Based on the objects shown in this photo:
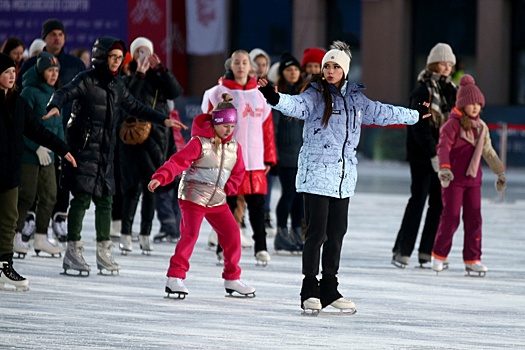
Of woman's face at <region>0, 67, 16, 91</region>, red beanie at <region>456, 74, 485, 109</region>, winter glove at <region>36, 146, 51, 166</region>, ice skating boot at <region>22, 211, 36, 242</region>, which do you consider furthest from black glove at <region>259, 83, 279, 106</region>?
ice skating boot at <region>22, 211, 36, 242</region>

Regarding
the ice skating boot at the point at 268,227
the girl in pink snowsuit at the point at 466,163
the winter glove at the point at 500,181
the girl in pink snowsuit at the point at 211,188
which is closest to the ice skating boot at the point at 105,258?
the girl in pink snowsuit at the point at 211,188

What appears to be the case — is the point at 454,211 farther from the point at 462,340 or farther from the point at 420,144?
the point at 462,340

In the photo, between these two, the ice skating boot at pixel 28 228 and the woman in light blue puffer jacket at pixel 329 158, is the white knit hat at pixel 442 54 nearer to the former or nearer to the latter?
the woman in light blue puffer jacket at pixel 329 158

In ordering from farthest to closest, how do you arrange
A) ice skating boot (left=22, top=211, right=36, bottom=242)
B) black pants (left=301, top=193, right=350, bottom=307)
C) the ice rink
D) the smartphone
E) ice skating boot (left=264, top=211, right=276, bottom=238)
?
ice skating boot (left=264, top=211, right=276, bottom=238)
ice skating boot (left=22, top=211, right=36, bottom=242)
the smartphone
black pants (left=301, top=193, right=350, bottom=307)
the ice rink

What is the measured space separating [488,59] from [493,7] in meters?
1.11

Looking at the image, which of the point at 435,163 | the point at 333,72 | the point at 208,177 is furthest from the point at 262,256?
the point at 333,72

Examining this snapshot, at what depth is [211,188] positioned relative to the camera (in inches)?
353

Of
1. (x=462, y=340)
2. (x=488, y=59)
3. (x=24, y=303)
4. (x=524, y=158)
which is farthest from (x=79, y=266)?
(x=488, y=59)

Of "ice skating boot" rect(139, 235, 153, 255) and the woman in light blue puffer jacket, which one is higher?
the woman in light blue puffer jacket

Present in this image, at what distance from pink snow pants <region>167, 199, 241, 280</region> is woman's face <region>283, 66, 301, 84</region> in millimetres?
3129

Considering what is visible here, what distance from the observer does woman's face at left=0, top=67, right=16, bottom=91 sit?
9031mm

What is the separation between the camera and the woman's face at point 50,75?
1087cm

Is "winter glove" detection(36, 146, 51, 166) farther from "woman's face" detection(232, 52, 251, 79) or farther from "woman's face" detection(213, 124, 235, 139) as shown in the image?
"woman's face" detection(213, 124, 235, 139)

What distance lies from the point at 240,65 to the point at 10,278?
280 cm
